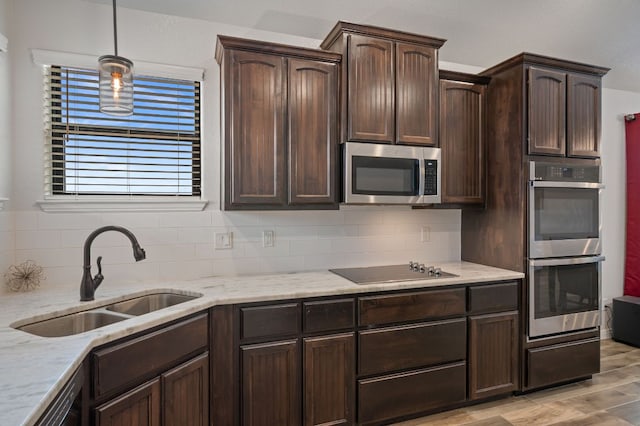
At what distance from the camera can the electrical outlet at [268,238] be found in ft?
9.32

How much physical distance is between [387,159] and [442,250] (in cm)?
117

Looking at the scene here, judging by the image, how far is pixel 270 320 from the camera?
218cm

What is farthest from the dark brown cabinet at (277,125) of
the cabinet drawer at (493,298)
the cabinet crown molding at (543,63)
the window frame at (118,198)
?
the cabinet crown molding at (543,63)

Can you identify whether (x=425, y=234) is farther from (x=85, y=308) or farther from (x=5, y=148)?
(x=5, y=148)

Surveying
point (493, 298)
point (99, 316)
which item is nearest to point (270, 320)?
point (99, 316)

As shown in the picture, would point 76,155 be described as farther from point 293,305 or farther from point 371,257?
point 371,257

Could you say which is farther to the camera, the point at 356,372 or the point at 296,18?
the point at 296,18

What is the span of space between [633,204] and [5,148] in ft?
18.1

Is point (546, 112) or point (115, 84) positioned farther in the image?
point (546, 112)

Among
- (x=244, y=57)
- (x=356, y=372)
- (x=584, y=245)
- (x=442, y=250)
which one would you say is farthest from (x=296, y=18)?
(x=584, y=245)

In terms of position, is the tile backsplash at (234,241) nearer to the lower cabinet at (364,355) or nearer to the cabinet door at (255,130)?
the cabinet door at (255,130)

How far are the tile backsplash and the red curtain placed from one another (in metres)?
2.23

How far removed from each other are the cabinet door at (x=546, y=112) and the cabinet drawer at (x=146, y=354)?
2589 millimetres

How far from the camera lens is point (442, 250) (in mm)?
3385
